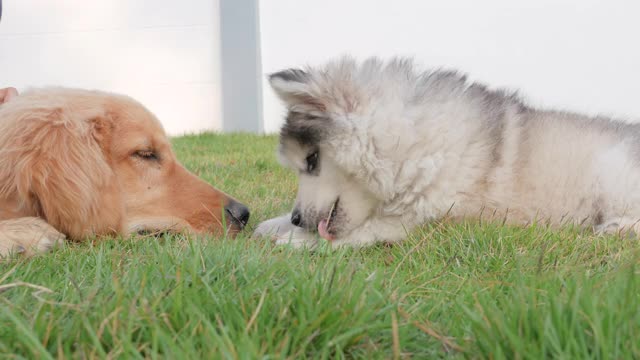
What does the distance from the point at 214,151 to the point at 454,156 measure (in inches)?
164

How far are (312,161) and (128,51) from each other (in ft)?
21.9

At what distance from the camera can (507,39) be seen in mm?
7297

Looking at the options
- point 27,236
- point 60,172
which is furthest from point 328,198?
point 27,236

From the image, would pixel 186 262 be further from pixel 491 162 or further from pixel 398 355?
pixel 491 162

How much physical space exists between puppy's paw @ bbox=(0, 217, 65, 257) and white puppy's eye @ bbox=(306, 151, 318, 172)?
1247 mm

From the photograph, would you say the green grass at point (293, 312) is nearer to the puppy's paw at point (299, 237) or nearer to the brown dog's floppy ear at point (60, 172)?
the brown dog's floppy ear at point (60, 172)

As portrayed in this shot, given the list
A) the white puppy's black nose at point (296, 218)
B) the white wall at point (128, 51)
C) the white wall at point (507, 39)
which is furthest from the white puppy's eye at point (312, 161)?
the white wall at point (128, 51)

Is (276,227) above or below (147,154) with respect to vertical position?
below

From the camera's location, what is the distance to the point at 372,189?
122 inches

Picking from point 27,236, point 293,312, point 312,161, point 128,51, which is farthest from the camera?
point 128,51

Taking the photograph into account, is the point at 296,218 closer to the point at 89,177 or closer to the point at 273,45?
the point at 89,177

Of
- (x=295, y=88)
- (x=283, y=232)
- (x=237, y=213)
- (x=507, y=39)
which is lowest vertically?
(x=283, y=232)

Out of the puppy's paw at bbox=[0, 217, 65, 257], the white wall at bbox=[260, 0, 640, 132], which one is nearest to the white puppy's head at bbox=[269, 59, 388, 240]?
the puppy's paw at bbox=[0, 217, 65, 257]

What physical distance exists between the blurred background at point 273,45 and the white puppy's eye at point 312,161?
4.15 meters
